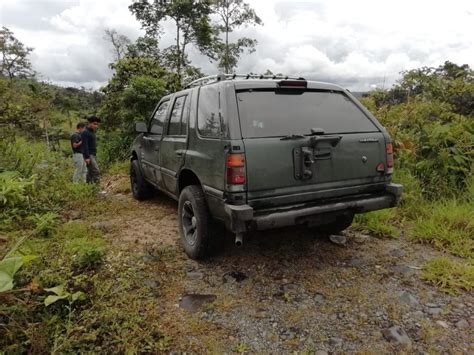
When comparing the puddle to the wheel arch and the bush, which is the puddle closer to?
the wheel arch

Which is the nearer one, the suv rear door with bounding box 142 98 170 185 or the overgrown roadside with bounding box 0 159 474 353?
the overgrown roadside with bounding box 0 159 474 353

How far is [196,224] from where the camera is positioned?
10.4ft

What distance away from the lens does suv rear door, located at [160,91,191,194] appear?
3.59m

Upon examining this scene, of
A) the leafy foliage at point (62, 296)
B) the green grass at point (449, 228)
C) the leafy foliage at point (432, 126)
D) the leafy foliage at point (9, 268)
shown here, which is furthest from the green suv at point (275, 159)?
the leafy foliage at point (432, 126)

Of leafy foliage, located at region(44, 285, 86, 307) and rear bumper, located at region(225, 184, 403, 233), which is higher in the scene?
rear bumper, located at region(225, 184, 403, 233)

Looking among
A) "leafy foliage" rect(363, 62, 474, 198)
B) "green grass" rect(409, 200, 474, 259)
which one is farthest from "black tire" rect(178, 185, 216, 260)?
"leafy foliage" rect(363, 62, 474, 198)

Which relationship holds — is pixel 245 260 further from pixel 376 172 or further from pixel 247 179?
pixel 376 172

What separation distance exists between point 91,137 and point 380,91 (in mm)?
6164

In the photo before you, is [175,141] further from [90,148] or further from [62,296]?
[90,148]

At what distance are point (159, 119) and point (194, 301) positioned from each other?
2734mm

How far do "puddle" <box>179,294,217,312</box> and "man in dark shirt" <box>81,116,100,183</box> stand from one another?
4.82 m

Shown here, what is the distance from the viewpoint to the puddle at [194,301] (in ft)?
8.66

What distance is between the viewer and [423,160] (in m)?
4.80

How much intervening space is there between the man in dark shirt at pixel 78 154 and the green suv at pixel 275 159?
152 inches
